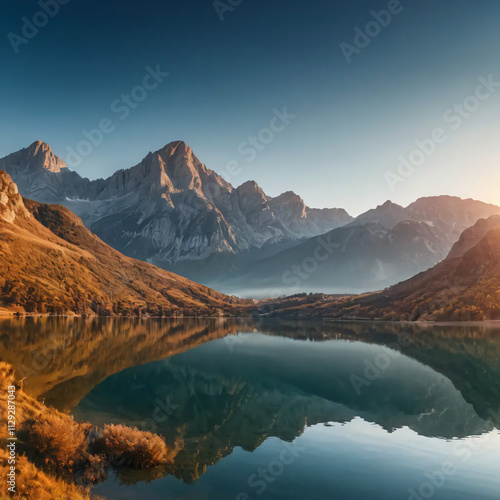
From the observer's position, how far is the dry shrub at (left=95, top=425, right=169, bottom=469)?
739 inches

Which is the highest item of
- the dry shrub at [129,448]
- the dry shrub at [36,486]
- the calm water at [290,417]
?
the dry shrub at [36,486]

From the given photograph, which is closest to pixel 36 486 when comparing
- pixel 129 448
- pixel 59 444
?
pixel 59 444

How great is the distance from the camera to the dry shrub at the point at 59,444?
1706 centimetres

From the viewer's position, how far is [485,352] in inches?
2862

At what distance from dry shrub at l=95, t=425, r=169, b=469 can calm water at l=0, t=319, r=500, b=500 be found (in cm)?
59

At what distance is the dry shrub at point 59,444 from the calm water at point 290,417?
2066 millimetres

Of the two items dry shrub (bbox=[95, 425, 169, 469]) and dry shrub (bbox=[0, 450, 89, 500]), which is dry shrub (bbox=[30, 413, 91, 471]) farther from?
dry shrub (bbox=[0, 450, 89, 500])

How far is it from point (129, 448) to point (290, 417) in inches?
670

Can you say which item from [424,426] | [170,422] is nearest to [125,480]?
[170,422]

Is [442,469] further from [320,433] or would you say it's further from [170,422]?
[170,422]

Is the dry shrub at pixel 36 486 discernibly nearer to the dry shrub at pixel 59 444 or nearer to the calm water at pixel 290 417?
the dry shrub at pixel 59 444

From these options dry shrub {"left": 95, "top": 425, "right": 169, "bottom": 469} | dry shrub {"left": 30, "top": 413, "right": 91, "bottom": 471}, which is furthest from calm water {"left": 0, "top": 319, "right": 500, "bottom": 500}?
dry shrub {"left": 30, "top": 413, "right": 91, "bottom": 471}

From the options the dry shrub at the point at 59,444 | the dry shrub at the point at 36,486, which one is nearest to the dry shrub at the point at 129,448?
the dry shrub at the point at 59,444

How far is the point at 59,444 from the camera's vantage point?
17.5 m
